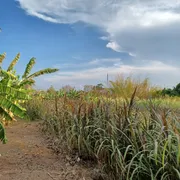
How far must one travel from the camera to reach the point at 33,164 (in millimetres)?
5488

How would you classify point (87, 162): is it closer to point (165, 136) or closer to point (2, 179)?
point (2, 179)

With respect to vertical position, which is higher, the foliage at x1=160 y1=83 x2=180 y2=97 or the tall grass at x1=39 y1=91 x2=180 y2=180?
the foliage at x1=160 y1=83 x2=180 y2=97

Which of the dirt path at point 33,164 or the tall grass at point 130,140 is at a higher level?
the tall grass at point 130,140

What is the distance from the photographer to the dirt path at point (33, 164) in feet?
15.6

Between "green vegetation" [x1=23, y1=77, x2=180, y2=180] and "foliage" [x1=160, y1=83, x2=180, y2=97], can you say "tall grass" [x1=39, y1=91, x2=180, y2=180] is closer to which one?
"green vegetation" [x1=23, y1=77, x2=180, y2=180]

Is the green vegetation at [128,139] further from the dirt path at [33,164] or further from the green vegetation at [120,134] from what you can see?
the dirt path at [33,164]

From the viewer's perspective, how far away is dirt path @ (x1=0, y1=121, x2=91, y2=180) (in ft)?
15.6

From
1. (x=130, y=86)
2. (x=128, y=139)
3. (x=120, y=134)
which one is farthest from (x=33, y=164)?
(x=130, y=86)

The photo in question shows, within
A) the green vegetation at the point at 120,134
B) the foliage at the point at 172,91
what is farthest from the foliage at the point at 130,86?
the green vegetation at the point at 120,134

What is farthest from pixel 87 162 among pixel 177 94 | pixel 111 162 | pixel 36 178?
pixel 177 94

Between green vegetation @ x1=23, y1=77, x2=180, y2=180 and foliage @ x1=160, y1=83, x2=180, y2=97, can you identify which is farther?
foliage @ x1=160, y1=83, x2=180, y2=97

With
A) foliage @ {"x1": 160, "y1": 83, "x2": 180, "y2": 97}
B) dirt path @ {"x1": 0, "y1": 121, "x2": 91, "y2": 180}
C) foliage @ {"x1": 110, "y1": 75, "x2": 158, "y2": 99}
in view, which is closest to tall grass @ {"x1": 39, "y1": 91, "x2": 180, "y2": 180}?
dirt path @ {"x1": 0, "y1": 121, "x2": 91, "y2": 180}

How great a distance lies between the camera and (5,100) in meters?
5.75

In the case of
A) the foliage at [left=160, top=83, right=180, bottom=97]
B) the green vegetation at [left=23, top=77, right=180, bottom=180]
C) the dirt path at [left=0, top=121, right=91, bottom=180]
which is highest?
the foliage at [left=160, top=83, right=180, bottom=97]
